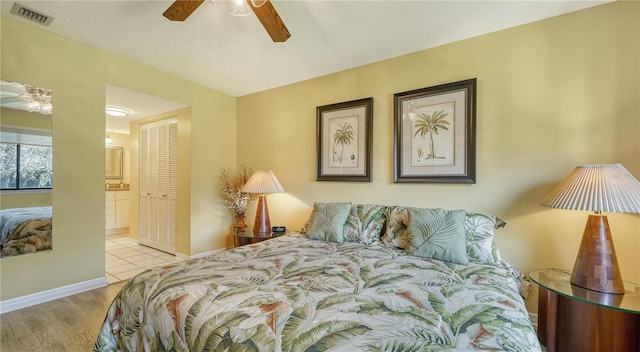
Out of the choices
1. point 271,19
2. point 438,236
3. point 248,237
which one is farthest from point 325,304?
point 248,237

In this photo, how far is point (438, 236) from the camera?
1.96 meters

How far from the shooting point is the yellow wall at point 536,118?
187 centimetres

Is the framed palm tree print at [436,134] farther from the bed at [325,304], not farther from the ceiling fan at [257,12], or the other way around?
the ceiling fan at [257,12]

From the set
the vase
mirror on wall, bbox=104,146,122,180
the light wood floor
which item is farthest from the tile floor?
mirror on wall, bbox=104,146,122,180

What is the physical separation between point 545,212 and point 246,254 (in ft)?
7.58

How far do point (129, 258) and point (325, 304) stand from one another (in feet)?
13.0

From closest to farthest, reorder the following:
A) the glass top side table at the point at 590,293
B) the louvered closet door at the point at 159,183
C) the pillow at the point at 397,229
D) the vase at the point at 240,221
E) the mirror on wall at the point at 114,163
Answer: the glass top side table at the point at 590,293 < the pillow at the point at 397,229 < the vase at the point at 240,221 < the louvered closet door at the point at 159,183 < the mirror on wall at the point at 114,163

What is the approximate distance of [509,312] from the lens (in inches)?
44.7

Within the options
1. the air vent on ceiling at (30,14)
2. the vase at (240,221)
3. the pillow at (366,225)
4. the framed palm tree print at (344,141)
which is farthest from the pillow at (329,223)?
the air vent on ceiling at (30,14)

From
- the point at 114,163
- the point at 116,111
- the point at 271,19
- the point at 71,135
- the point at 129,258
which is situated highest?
the point at 271,19

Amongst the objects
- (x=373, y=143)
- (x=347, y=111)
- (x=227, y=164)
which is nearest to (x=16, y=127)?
(x=227, y=164)

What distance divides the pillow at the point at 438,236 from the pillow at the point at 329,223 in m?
0.62

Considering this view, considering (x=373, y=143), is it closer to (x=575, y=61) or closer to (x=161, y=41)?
(x=575, y=61)

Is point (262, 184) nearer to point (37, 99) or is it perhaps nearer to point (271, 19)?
point (271, 19)
